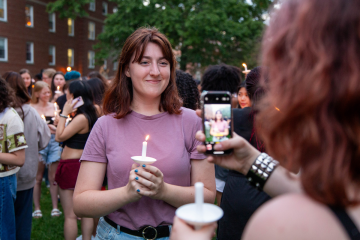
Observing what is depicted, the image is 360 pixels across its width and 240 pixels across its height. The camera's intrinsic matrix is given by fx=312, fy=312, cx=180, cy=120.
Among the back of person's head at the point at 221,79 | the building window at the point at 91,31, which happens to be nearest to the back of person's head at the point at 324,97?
the back of person's head at the point at 221,79

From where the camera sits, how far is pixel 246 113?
111 inches

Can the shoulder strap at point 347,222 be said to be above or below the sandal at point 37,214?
above

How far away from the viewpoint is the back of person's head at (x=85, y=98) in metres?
4.40

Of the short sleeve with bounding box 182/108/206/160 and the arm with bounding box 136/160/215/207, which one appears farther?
the short sleeve with bounding box 182/108/206/160

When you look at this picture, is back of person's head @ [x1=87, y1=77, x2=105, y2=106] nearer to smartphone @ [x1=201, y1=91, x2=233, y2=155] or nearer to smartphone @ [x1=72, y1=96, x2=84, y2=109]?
smartphone @ [x1=72, y1=96, x2=84, y2=109]

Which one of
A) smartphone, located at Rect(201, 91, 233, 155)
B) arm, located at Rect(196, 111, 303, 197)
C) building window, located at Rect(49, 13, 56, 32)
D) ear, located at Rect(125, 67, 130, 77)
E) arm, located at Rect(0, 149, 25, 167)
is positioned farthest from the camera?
building window, located at Rect(49, 13, 56, 32)

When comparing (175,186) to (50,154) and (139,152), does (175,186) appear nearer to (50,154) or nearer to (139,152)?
(139,152)

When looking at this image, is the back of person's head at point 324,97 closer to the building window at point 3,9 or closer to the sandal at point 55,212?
the sandal at point 55,212

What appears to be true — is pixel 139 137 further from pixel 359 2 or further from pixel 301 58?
pixel 359 2

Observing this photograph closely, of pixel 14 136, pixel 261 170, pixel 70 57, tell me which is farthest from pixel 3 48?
pixel 261 170

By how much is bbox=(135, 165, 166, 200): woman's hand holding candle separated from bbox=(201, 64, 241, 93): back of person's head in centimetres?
314

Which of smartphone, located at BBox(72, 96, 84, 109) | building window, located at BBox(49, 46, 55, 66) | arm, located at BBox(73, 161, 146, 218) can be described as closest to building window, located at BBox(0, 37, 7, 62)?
building window, located at BBox(49, 46, 55, 66)

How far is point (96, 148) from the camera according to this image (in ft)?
7.10

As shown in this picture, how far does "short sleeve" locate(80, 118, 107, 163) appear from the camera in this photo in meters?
2.14
